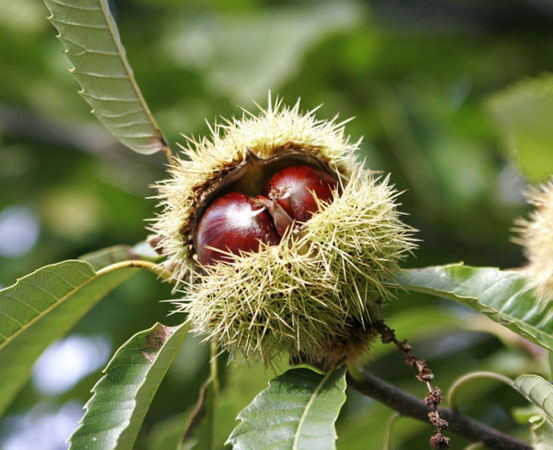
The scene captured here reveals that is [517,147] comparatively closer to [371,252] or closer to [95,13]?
[371,252]

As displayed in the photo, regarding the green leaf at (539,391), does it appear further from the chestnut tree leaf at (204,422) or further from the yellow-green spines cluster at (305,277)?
the chestnut tree leaf at (204,422)

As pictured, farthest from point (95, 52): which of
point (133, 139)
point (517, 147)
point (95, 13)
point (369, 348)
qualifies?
point (517, 147)

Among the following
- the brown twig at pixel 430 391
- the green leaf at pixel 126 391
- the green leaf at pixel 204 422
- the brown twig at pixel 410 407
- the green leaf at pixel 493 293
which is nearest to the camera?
the brown twig at pixel 430 391

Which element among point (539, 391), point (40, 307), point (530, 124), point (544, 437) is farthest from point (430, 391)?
point (40, 307)

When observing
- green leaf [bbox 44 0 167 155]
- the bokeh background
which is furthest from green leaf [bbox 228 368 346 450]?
the bokeh background

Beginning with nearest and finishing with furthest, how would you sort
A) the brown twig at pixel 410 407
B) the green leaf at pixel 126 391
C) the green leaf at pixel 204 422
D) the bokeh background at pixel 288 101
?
the green leaf at pixel 126 391 < the brown twig at pixel 410 407 < the green leaf at pixel 204 422 < the bokeh background at pixel 288 101

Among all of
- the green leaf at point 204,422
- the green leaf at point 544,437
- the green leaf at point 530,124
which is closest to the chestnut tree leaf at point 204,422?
the green leaf at point 204,422

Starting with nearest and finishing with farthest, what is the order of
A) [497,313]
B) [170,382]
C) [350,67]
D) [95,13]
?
[497,313] < [95,13] < [170,382] < [350,67]
